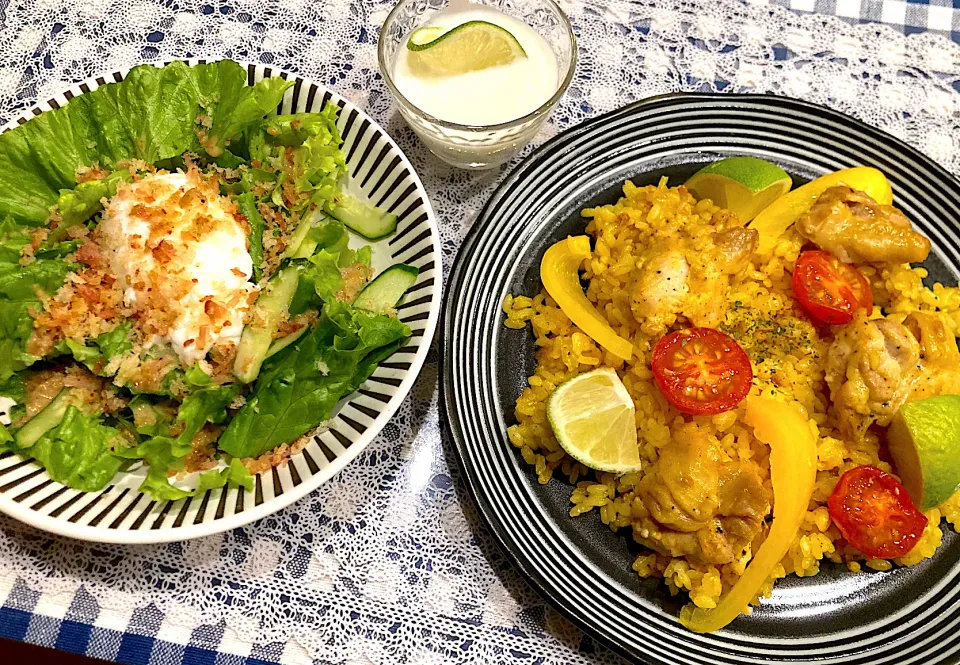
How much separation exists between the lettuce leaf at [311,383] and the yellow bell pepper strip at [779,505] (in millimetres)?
1119

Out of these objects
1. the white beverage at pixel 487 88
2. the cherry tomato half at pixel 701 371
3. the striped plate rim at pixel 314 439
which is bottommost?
the cherry tomato half at pixel 701 371

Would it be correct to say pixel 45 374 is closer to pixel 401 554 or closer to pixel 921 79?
pixel 401 554

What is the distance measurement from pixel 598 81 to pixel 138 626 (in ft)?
8.27

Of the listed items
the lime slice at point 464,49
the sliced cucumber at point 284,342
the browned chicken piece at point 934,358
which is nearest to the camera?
the sliced cucumber at point 284,342

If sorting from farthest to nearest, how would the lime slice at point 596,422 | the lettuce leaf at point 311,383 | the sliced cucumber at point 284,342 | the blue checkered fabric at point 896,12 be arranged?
the blue checkered fabric at point 896,12
the lime slice at point 596,422
the sliced cucumber at point 284,342
the lettuce leaf at point 311,383

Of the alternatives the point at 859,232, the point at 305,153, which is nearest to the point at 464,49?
the point at 305,153

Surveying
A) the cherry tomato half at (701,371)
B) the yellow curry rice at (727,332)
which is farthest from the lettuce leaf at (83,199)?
the cherry tomato half at (701,371)

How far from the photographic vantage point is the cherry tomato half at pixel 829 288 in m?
2.20

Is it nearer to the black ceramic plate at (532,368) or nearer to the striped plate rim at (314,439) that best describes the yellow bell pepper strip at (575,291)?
the black ceramic plate at (532,368)

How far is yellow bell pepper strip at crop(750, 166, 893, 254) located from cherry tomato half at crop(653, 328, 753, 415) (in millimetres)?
485

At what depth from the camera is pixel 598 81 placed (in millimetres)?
2869

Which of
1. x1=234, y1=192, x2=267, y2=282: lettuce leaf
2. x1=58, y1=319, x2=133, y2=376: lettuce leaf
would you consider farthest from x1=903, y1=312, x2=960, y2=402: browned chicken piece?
x1=58, y1=319, x2=133, y2=376: lettuce leaf

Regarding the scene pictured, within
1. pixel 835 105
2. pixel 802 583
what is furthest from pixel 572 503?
pixel 835 105

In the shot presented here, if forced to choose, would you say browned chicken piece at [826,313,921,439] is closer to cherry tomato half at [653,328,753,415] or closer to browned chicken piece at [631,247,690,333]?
cherry tomato half at [653,328,753,415]
